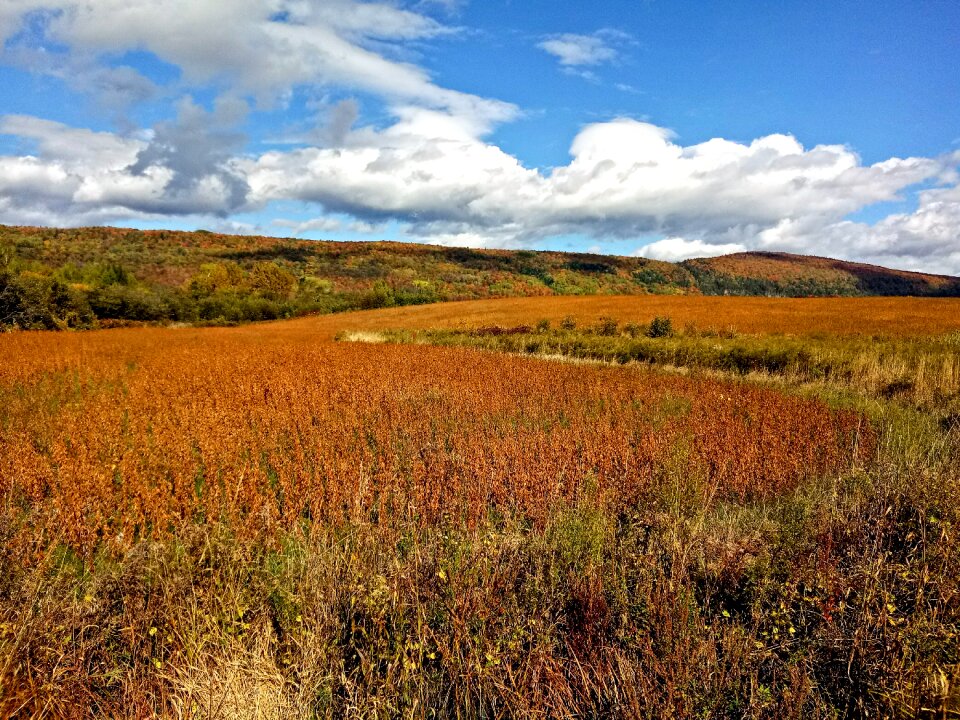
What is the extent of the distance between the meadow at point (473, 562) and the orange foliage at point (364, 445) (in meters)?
0.06

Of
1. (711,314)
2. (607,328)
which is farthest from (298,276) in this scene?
(711,314)

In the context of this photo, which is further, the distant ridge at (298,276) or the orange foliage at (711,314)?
the distant ridge at (298,276)

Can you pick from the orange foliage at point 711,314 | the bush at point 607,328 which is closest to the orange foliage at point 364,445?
the bush at point 607,328

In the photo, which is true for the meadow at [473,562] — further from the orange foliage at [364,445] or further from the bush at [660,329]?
the bush at [660,329]

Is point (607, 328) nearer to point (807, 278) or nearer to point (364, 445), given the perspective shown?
point (364, 445)

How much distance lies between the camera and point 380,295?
5009cm

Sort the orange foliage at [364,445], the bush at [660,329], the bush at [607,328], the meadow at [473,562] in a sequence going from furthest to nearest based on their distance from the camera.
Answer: the bush at [607,328], the bush at [660,329], the orange foliage at [364,445], the meadow at [473,562]

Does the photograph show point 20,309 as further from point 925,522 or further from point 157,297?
point 925,522

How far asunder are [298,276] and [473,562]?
60.0m

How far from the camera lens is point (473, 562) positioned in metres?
3.31

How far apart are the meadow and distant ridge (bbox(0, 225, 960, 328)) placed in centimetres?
3205

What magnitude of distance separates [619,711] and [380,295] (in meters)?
49.6

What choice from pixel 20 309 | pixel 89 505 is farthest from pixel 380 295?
pixel 89 505

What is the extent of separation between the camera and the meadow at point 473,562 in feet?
8.02
